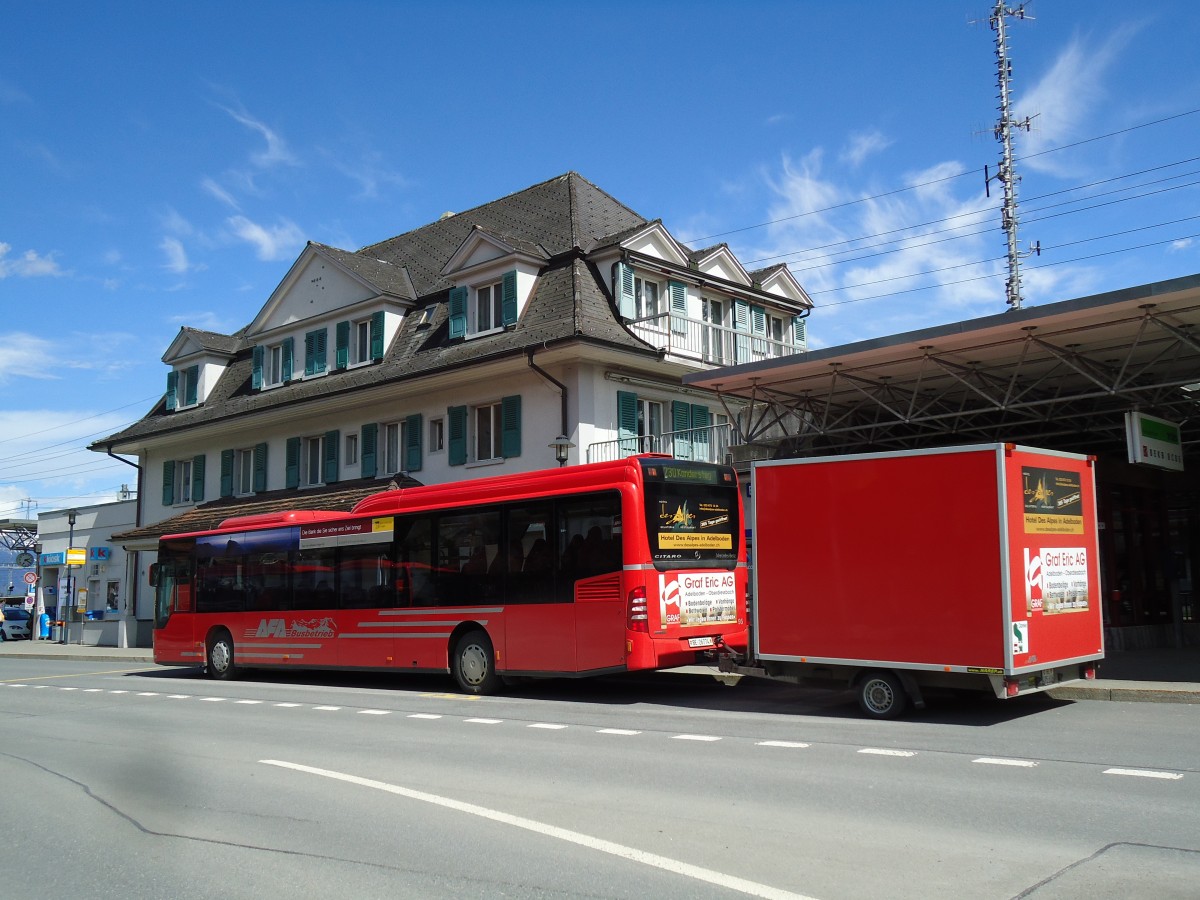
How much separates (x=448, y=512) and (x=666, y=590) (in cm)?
405

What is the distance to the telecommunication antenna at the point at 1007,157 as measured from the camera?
44625 millimetres

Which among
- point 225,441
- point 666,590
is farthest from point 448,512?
point 225,441

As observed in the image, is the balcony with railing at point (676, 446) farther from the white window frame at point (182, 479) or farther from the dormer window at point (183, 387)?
the white window frame at point (182, 479)

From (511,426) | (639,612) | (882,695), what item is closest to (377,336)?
(511,426)

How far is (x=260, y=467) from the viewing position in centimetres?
3212

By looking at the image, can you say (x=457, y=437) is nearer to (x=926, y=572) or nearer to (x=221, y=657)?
(x=221, y=657)

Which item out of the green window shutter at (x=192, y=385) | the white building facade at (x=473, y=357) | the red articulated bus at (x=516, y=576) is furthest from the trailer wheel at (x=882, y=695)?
the green window shutter at (x=192, y=385)

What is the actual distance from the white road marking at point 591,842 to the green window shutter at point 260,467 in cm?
2426

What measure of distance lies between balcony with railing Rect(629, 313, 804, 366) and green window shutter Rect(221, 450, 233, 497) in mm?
15571

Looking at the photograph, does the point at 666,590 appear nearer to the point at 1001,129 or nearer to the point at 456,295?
the point at 456,295

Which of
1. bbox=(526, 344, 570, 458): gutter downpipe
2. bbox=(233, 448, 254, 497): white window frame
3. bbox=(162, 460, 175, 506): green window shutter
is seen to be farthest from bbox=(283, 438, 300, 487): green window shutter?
bbox=(526, 344, 570, 458): gutter downpipe

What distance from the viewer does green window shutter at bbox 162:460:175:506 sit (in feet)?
117

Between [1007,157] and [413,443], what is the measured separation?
102ft

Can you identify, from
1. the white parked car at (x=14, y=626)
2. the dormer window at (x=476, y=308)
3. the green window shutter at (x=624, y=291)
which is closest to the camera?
the green window shutter at (x=624, y=291)
